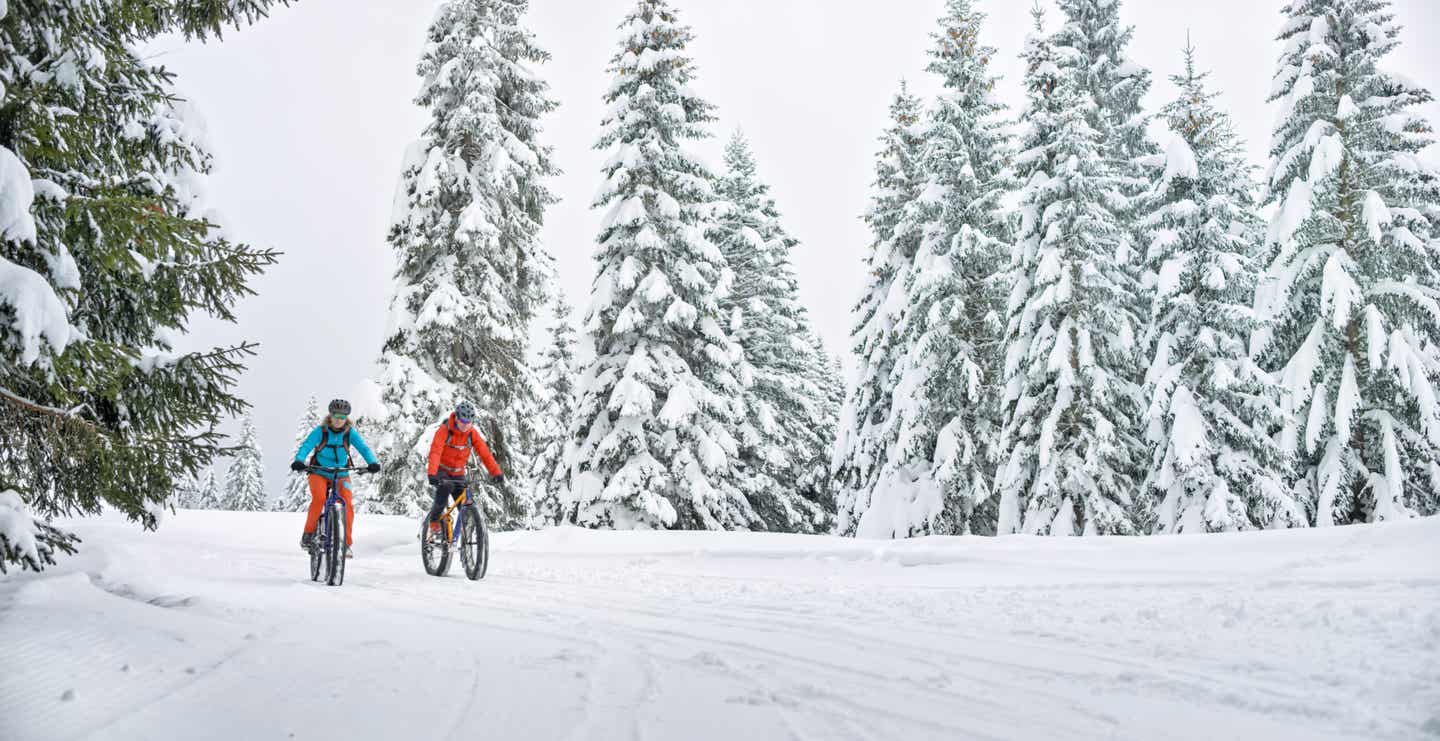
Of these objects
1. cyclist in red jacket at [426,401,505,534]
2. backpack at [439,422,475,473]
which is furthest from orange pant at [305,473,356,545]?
backpack at [439,422,475,473]

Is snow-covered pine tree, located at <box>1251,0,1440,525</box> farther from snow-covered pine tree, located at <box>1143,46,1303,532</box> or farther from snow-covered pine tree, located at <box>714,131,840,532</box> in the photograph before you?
snow-covered pine tree, located at <box>714,131,840,532</box>

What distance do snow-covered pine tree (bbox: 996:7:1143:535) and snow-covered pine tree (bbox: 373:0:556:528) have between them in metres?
12.0

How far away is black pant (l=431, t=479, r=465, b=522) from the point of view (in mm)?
9680

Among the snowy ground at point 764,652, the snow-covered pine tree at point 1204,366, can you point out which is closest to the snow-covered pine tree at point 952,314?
the snow-covered pine tree at point 1204,366

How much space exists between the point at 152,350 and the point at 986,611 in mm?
7226

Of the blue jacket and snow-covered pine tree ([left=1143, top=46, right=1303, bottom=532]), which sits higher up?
snow-covered pine tree ([left=1143, top=46, right=1303, bottom=532])

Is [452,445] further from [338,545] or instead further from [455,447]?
[338,545]

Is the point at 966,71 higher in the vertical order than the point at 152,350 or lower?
higher

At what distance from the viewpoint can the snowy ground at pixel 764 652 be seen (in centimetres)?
313

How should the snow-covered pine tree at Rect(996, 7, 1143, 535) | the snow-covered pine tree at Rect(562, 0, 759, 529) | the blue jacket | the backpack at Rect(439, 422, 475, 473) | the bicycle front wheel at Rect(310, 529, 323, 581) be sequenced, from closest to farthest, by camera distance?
the bicycle front wheel at Rect(310, 529, 323, 581), the blue jacket, the backpack at Rect(439, 422, 475, 473), the snow-covered pine tree at Rect(996, 7, 1143, 535), the snow-covered pine tree at Rect(562, 0, 759, 529)

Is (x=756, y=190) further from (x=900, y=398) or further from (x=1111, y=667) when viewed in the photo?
(x=1111, y=667)

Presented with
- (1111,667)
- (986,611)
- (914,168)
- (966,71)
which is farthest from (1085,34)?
(1111,667)

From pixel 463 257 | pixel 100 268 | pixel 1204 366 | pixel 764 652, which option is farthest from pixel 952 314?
pixel 100 268

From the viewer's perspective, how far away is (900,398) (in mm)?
20797
